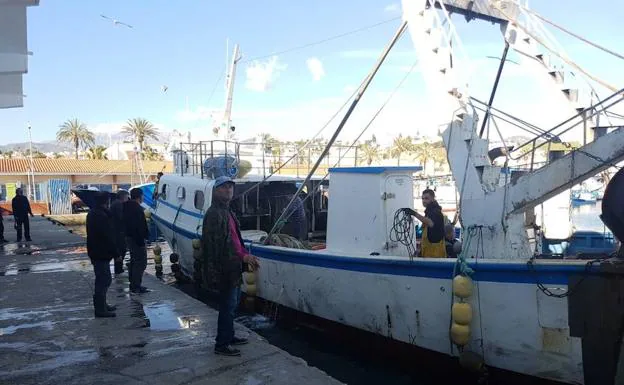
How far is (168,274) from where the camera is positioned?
1355cm

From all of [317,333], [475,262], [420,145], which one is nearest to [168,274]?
[317,333]

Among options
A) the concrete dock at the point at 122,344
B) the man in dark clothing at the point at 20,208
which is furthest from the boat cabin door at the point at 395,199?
the man in dark clothing at the point at 20,208

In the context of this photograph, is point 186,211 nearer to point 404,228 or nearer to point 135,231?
point 135,231

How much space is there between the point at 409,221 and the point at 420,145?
192 ft

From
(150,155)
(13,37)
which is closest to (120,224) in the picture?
(13,37)

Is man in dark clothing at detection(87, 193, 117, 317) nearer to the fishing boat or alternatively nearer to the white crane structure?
the fishing boat

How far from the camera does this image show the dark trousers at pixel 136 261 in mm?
7855

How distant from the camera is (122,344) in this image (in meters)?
5.30

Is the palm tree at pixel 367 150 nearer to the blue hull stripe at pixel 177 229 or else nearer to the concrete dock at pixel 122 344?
the blue hull stripe at pixel 177 229

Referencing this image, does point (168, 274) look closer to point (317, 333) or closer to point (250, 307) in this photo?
point (250, 307)

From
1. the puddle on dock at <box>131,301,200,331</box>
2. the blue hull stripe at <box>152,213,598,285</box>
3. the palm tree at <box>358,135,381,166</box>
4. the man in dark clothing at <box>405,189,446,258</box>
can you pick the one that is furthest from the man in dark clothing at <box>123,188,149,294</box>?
the palm tree at <box>358,135,381,166</box>

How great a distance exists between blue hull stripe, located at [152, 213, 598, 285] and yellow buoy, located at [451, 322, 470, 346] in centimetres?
52

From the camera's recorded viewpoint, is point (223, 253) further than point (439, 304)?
No

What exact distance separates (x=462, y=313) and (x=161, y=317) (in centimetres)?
358
